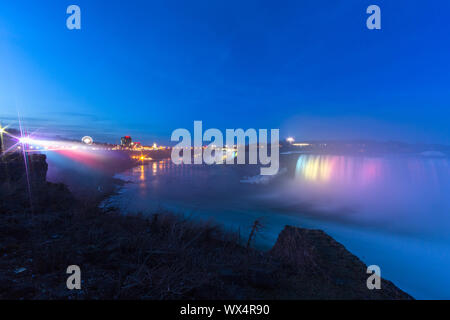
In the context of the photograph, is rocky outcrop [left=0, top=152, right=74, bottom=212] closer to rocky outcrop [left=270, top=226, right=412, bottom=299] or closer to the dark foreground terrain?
the dark foreground terrain

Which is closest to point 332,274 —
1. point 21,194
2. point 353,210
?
point 21,194

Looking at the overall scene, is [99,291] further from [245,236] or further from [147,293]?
[245,236]

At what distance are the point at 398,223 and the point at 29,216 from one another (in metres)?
31.3

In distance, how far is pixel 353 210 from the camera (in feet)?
84.5

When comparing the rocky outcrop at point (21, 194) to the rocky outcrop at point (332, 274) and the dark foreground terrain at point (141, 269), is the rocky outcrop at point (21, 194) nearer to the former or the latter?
the dark foreground terrain at point (141, 269)

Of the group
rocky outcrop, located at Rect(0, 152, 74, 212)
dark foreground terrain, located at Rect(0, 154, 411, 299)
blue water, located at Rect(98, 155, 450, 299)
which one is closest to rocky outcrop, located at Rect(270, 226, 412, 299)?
dark foreground terrain, located at Rect(0, 154, 411, 299)

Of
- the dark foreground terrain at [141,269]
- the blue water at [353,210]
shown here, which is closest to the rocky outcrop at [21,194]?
the dark foreground terrain at [141,269]

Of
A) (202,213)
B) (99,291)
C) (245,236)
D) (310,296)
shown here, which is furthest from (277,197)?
(99,291)

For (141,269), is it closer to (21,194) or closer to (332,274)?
(332,274)

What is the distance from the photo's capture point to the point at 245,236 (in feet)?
54.4

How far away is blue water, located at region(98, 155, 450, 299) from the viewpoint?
14.7 metres

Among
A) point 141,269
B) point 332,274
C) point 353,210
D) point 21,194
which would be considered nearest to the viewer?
point 141,269

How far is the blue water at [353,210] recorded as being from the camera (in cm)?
1470
